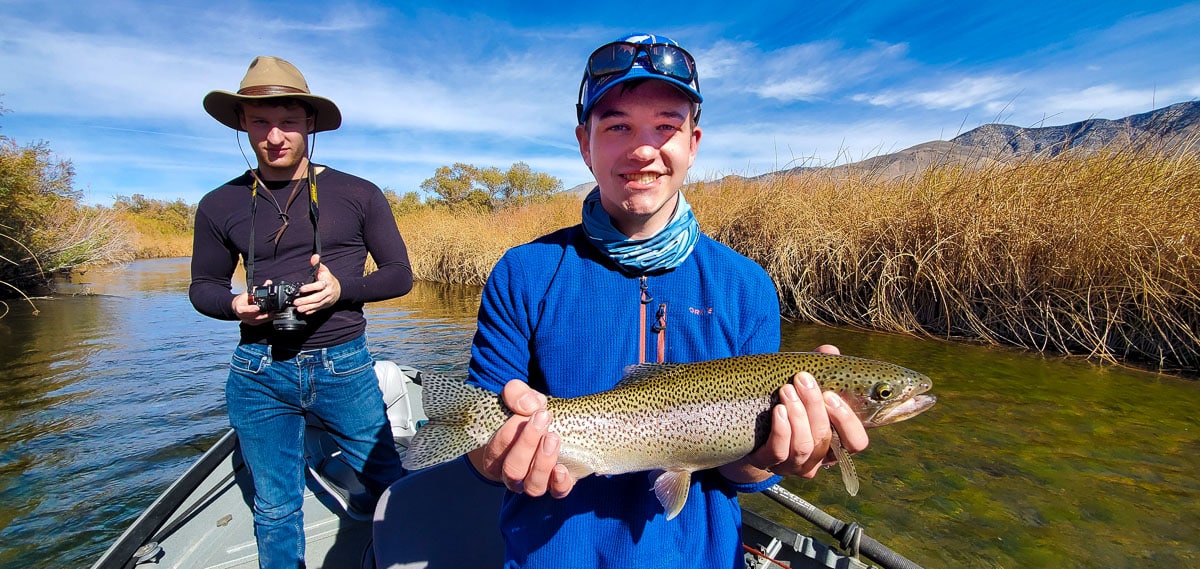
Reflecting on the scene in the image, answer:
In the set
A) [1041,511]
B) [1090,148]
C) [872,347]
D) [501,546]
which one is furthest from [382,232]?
[1090,148]

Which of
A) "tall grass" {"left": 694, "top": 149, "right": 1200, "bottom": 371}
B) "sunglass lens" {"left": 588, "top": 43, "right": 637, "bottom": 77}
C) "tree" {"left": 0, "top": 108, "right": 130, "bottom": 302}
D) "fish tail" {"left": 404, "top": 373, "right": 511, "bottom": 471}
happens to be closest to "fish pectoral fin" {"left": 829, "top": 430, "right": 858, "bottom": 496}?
"fish tail" {"left": 404, "top": 373, "right": 511, "bottom": 471}

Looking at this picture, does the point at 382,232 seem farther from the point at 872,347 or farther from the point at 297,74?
the point at 872,347

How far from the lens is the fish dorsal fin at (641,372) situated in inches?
71.8

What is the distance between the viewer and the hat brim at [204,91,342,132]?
2.83m

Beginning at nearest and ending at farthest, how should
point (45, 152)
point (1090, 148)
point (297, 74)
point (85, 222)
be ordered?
point (297, 74) → point (1090, 148) → point (45, 152) → point (85, 222)

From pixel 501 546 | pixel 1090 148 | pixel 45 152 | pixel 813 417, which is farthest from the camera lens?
pixel 45 152

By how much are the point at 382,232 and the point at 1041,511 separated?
5744 mm

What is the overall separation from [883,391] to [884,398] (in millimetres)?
29

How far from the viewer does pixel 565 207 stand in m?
22.1

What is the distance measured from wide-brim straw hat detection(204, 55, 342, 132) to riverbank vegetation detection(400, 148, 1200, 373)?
936 cm

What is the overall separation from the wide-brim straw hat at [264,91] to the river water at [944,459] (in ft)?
14.2

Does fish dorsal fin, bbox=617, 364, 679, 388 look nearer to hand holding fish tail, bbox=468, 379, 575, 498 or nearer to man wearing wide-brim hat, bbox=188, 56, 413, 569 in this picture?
hand holding fish tail, bbox=468, 379, 575, 498

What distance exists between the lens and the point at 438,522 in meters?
2.42

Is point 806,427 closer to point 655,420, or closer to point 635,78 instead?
point 655,420
